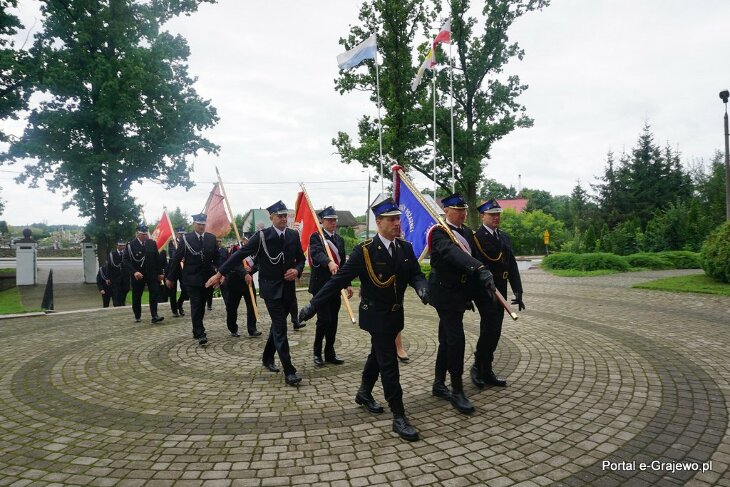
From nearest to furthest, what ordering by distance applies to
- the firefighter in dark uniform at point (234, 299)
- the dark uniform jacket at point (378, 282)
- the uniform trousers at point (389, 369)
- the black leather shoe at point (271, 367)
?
the uniform trousers at point (389, 369), the dark uniform jacket at point (378, 282), the black leather shoe at point (271, 367), the firefighter in dark uniform at point (234, 299)

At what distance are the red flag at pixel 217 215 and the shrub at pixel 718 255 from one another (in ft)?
51.8

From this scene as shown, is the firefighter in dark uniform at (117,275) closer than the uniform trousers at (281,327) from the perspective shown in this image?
No

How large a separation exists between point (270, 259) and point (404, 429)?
311 centimetres

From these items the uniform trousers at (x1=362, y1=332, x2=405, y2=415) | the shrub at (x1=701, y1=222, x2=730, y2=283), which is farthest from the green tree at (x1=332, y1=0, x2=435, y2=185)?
the uniform trousers at (x1=362, y1=332, x2=405, y2=415)

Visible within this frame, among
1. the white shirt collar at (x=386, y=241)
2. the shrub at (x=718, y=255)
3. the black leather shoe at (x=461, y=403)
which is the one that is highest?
the white shirt collar at (x=386, y=241)

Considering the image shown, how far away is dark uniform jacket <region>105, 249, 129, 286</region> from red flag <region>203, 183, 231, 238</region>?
17.2 ft

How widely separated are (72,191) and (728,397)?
2680cm

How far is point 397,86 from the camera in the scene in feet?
83.4

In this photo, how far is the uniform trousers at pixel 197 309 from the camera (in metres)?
7.87

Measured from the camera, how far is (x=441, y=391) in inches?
194

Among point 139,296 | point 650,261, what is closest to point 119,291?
point 139,296

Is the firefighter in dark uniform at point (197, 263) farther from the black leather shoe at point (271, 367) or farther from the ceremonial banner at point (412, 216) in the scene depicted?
the ceremonial banner at point (412, 216)

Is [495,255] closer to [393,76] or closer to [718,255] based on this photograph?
[718,255]

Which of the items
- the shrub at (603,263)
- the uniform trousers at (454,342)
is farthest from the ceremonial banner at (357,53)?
the shrub at (603,263)
